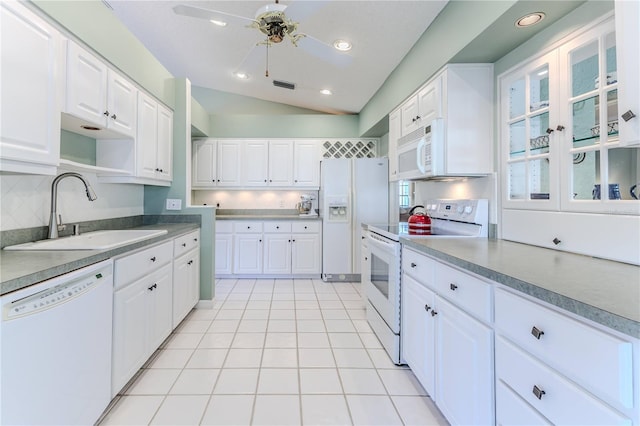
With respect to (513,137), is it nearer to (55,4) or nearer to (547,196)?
(547,196)

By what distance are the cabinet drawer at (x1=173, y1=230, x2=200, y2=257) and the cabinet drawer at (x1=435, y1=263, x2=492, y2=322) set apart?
2.10m

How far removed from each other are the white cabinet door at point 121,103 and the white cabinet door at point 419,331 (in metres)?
2.38

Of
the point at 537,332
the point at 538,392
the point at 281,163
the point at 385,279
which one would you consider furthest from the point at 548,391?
the point at 281,163

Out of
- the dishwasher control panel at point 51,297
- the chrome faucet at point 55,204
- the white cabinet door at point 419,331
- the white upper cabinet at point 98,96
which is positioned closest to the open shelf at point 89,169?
the chrome faucet at point 55,204

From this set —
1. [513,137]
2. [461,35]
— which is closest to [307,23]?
[461,35]

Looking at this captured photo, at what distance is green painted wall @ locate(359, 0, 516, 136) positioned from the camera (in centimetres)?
171

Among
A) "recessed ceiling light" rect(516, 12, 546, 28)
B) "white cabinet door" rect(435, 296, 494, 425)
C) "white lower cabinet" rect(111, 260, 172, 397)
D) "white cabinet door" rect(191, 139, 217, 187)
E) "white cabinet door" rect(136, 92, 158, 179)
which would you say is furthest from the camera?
"white cabinet door" rect(191, 139, 217, 187)

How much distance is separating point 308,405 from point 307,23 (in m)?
2.96

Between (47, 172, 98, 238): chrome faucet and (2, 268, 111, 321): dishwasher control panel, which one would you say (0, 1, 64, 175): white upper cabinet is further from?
(2, 268, 111, 321): dishwasher control panel

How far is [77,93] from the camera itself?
1.78 meters

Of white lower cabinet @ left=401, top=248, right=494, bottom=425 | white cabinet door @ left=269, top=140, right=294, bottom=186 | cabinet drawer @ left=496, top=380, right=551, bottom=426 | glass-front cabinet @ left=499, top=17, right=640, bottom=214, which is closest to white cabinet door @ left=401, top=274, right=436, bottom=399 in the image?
white lower cabinet @ left=401, top=248, right=494, bottom=425

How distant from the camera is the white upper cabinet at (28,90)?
4.29 ft

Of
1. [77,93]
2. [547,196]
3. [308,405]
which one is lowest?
[308,405]

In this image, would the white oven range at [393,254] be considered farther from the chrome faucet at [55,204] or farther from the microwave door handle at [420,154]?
the chrome faucet at [55,204]
